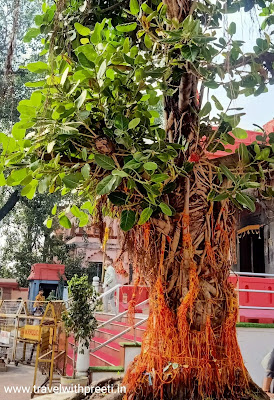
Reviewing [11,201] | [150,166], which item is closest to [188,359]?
[150,166]

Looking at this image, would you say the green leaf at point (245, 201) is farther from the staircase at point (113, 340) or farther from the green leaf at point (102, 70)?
the staircase at point (113, 340)

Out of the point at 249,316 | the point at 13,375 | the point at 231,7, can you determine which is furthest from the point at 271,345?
the point at 231,7

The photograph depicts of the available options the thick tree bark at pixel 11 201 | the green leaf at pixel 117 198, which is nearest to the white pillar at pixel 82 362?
the green leaf at pixel 117 198

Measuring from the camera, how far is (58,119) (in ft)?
5.26

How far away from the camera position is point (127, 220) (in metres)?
1.64

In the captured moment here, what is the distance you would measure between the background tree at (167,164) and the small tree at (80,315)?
446cm

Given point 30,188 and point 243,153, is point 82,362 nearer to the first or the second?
point 30,188

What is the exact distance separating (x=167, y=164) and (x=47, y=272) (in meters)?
15.9

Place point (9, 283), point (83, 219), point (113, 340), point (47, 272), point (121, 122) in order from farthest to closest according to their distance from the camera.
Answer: point (9, 283), point (47, 272), point (113, 340), point (83, 219), point (121, 122)

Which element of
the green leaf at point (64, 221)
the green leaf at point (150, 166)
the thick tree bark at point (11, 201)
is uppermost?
the thick tree bark at point (11, 201)

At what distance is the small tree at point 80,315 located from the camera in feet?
20.1

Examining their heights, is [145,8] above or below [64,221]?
above

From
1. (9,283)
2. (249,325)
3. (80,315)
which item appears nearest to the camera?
(249,325)

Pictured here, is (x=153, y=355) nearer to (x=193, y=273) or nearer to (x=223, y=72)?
(x=193, y=273)
